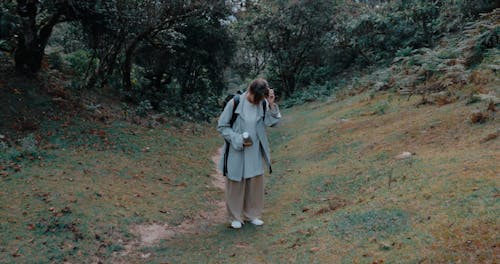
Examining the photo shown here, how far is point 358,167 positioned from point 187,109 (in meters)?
12.8

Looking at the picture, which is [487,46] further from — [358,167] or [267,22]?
[267,22]

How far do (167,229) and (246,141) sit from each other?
72.2 inches

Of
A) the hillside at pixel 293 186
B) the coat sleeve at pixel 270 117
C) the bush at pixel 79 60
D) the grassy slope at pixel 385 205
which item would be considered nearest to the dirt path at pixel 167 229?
the hillside at pixel 293 186

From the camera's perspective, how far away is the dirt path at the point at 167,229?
6.40 meters

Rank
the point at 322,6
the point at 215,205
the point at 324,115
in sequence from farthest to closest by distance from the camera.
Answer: the point at 322,6, the point at 324,115, the point at 215,205

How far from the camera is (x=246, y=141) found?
662cm

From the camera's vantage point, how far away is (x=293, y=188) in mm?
8922

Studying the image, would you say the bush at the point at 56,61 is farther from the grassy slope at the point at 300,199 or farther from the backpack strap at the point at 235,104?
the backpack strap at the point at 235,104

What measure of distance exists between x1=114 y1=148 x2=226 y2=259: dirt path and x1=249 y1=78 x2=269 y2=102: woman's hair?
7.26 ft

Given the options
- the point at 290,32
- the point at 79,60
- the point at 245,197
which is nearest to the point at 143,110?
the point at 79,60

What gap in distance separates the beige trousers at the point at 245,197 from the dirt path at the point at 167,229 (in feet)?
2.19

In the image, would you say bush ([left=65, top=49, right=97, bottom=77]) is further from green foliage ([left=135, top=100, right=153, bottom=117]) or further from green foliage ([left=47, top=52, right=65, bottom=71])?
green foliage ([left=135, top=100, right=153, bottom=117])

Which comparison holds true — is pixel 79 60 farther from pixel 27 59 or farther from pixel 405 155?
pixel 405 155

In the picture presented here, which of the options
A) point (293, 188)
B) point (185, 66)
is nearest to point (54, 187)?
point (293, 188)
